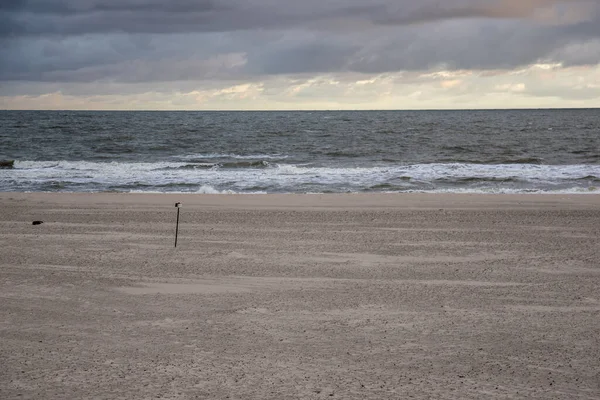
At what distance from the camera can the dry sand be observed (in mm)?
4840

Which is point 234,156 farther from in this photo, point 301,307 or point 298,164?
point 301,307

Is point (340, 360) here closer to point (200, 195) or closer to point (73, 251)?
point (73, 251)

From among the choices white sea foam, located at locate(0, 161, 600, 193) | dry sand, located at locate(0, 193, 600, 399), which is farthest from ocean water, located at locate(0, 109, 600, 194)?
dry sand, located at locate(0, 193, 600, 399)

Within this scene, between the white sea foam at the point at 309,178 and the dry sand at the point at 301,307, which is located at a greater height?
the white sea foam at the point at 309,178

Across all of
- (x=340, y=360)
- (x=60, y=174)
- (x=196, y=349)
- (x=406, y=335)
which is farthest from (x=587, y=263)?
(x=60, y=174)

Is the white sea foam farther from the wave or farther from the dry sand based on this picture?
the dry sand

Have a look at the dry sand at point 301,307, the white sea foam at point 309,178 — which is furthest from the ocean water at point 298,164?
the dry sand at point 301,307

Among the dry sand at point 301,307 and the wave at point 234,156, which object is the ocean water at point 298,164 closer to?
the wave at point 234,156

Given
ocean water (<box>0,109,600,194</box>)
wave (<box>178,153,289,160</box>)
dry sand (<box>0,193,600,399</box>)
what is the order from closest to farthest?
dry sand (<box>0,193,600,399</box>) < ocean water (<box>0,109,600,194</box>) < wave (<box>178,153,289,160</box>)

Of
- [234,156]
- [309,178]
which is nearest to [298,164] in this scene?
[234,156]

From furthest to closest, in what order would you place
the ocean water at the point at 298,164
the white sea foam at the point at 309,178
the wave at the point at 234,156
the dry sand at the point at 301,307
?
1. the wave at the point at 234,156
2. the ocean water at the point at 298,164
3. the white sea foam at the point at 309,178
4. the dry sand at the point at 301,307

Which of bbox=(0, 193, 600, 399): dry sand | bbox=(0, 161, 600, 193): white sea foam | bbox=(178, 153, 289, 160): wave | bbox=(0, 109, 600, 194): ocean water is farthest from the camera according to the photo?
bbox=(178, 153, 289, 160): wave

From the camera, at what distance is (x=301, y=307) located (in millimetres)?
6621

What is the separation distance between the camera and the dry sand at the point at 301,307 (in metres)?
4.84
